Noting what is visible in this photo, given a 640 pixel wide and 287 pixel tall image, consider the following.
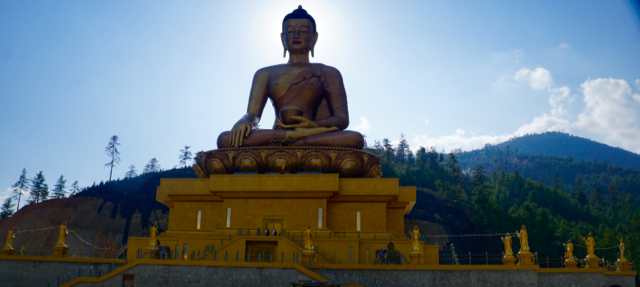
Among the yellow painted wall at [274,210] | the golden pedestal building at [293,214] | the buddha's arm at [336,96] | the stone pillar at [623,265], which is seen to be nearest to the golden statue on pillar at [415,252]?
the golden pedestal building at [293,214]

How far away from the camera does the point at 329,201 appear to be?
46.5 feet

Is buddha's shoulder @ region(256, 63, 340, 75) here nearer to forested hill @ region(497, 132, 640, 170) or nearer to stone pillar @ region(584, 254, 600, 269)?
stone pillar @ region(584, 254, 600, 269)

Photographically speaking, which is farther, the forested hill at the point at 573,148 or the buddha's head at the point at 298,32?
the forested hill at the point at 573,148

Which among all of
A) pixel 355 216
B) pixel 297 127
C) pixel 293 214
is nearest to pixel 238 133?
pixel 297 127

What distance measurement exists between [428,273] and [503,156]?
469 ft

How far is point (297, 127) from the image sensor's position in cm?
1514

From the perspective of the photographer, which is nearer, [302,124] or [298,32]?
[302,124]

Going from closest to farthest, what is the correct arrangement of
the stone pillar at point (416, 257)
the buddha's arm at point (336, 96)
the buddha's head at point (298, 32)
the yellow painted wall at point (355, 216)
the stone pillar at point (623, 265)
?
1. the stone pillar at point (416, 257)
2. the stone pillar at point (623, 265)
3. the yellow painted wall at point (355, 216)
4. the buddha's arm at point (336, 96)
5. the buddha's head at point (298, 32)

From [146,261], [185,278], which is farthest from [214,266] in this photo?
[146,261]

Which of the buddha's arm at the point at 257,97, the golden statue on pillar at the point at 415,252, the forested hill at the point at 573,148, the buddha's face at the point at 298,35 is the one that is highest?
the forested hill at the point at 573,148

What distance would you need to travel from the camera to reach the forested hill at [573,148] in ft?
532

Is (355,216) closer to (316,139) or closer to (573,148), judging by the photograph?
(316,139)

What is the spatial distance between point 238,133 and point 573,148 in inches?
7182

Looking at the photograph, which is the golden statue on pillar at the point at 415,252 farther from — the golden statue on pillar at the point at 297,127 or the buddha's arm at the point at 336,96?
the buddha's arm at the point at 336,96
